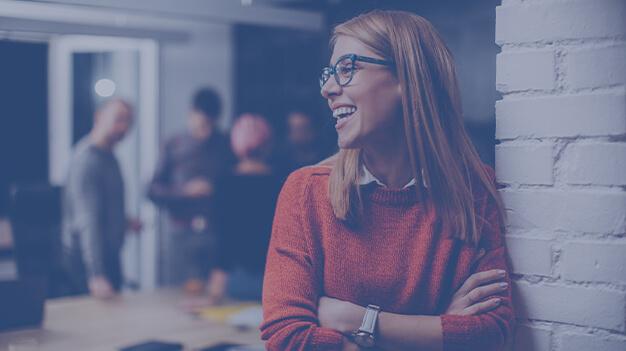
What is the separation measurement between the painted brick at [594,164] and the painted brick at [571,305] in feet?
0.68

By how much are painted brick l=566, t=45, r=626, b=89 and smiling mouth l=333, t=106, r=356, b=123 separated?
419 mm

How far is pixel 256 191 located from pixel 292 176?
1.02 metres

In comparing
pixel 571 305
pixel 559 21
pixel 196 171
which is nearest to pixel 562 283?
pixel 571 305

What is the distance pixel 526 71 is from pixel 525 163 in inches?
7.1

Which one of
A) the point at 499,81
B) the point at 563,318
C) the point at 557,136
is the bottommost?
the point at 563,318

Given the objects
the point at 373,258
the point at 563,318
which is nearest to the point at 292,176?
the point at 373,258

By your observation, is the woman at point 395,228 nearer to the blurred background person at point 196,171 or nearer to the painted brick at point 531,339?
the painted brick at point 531,339

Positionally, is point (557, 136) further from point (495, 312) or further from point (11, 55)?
point (11, 55)

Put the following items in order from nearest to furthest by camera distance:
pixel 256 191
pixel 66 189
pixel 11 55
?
pixel 256 191 → pixel 66 189 → pixel 11 55

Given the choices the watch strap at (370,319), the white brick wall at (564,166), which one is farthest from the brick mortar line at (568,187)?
the watch strap at (370,319)

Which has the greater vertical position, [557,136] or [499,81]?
[499,81]

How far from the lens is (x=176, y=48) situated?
567 cm

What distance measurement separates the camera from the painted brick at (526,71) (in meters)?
1.18

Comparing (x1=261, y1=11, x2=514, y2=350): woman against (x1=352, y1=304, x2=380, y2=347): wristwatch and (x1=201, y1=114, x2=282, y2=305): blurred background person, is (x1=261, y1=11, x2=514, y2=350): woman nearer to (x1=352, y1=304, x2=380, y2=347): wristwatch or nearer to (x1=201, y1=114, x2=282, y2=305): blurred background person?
(x1=352, y1=304, x2=380, y2=347): wristwatch
